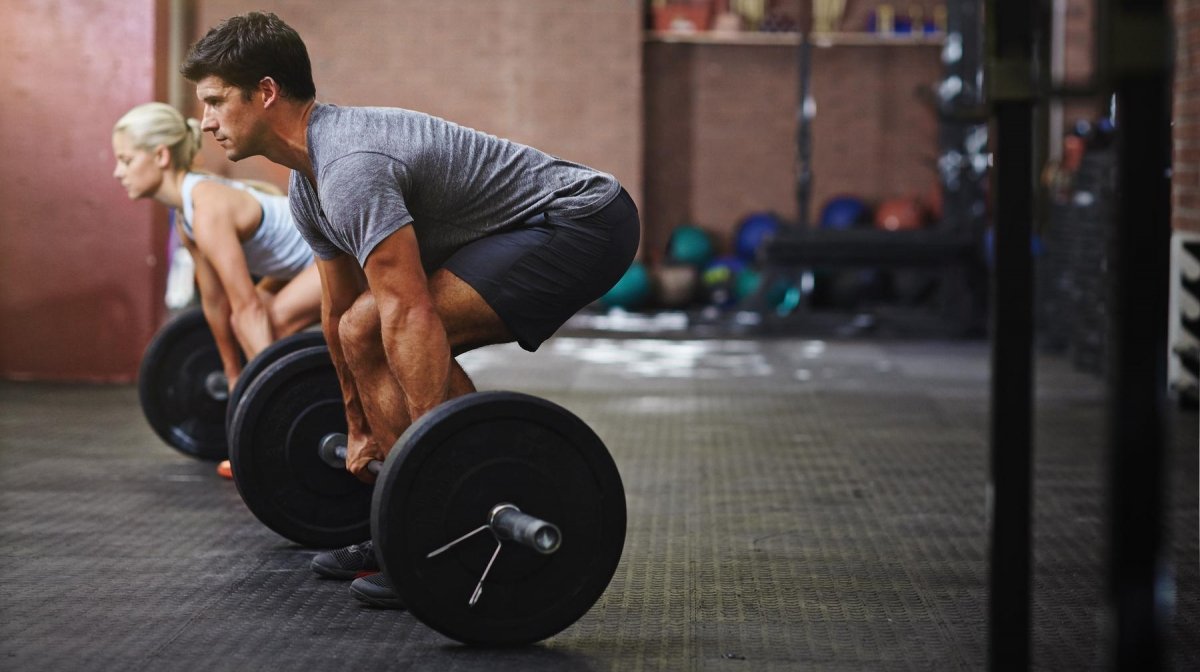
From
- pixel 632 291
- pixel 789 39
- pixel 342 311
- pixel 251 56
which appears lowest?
pixel 632 291

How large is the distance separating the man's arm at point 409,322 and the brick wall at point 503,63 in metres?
7.02

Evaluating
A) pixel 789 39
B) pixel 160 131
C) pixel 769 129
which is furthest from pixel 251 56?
pixel 769 129

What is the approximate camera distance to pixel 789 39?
9.00 m

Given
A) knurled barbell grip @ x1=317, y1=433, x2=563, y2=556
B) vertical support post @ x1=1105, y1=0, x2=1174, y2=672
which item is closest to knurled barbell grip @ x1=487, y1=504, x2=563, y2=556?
knurled barbell grip @ x1=317, y1=433, x2=563, y2=556

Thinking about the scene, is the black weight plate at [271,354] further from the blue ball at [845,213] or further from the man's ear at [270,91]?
the blue ball at [845,213]

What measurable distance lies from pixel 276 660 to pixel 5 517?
1243 millimetres

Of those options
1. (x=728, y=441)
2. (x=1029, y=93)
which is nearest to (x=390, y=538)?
(x=1029, y=93)

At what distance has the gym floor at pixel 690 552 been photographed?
76.7 inches

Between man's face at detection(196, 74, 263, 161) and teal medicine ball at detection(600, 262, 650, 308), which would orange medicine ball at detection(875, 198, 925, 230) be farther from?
man's face at detection(196, 74, 263, 161)

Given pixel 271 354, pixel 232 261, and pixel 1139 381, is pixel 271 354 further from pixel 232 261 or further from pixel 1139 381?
pixel 1139 381

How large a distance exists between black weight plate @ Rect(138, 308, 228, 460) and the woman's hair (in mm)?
403

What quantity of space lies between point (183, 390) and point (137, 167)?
0.56 meters

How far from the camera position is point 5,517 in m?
2.85

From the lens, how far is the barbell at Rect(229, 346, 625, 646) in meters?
1.81
